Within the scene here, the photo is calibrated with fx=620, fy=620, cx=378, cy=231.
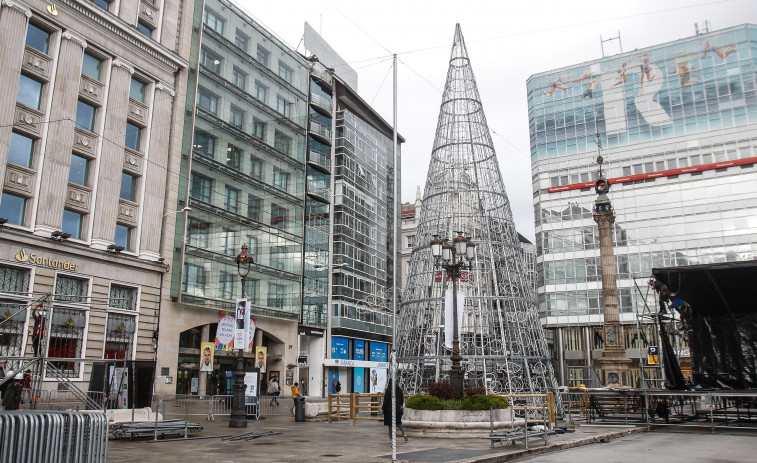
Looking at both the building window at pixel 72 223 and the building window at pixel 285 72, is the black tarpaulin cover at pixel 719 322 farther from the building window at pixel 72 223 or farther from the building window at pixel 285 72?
the building window at pixel 285 72

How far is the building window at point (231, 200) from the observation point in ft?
127

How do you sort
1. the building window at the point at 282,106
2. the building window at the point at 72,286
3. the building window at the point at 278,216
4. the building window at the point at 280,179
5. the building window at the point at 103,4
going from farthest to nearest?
the building window at the point at 282,106 → the building window at the point at 280,179 → the building window at the point at 278,216 → the building window at the point at 103,4 → the building window at the point at 72,286

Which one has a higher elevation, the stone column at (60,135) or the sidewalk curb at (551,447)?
the stone column at (60,135)

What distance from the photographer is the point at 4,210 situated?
26328mm

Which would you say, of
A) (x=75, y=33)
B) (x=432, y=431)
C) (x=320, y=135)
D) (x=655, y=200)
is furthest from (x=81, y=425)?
(x=655, y=200)

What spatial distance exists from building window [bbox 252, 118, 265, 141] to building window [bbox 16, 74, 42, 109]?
49.3ft

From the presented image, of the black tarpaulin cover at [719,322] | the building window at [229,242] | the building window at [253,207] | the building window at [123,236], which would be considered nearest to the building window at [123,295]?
the building window at [123,236]

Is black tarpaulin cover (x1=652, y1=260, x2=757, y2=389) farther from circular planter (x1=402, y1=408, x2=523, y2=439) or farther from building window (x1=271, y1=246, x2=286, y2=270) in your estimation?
building window (x1=271, y1=246, x2=286, y2=270)

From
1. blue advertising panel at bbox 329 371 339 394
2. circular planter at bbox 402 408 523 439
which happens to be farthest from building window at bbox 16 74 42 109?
blue advertising panel at bbox 329 371 339 394

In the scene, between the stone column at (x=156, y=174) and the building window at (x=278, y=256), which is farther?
the building window at (x=278, y=256)

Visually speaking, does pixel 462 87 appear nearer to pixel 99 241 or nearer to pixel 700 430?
pixel 700 430

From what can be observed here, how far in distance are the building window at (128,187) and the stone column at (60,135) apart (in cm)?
369

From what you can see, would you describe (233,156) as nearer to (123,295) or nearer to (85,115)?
(85,115)

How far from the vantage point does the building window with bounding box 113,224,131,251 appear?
31.7 meters
